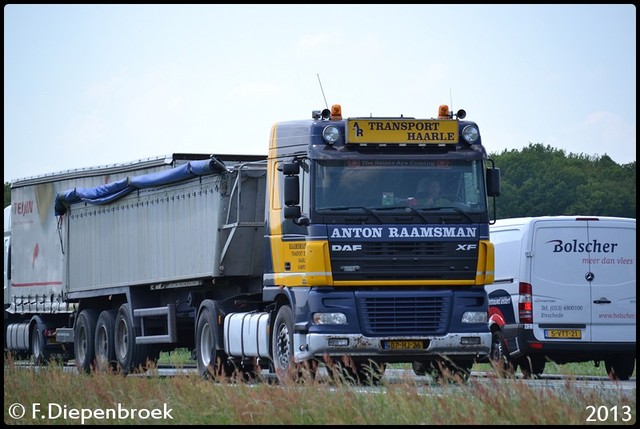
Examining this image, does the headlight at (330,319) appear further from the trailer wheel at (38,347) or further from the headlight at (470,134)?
the trailer wheel at (38,347)

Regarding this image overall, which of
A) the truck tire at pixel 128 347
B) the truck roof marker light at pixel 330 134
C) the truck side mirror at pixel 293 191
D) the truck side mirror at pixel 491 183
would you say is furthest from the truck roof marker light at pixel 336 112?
the truck tire at pixel 128 347

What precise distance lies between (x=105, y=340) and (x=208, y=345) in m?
4.19

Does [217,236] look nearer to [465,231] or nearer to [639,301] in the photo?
[465,231]

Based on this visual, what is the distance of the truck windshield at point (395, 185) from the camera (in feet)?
61.6

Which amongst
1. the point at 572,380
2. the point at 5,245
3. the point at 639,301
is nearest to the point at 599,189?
the point at 5,245

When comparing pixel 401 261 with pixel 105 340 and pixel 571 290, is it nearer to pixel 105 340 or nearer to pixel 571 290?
pixel 571 290

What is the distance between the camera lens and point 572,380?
13852mm

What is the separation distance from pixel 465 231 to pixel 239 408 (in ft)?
20.8

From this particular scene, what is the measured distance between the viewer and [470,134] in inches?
759

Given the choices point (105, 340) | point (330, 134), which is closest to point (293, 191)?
point (330, 134)

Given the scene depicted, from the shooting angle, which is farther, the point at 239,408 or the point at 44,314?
the point at 44,314

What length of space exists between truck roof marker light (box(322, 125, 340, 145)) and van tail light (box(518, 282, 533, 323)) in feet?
17.1

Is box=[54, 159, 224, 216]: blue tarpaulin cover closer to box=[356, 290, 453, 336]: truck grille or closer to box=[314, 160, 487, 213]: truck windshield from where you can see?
box=[314, 160, 487, 213]: truck windshield

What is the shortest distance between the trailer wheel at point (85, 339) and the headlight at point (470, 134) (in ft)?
32.3
